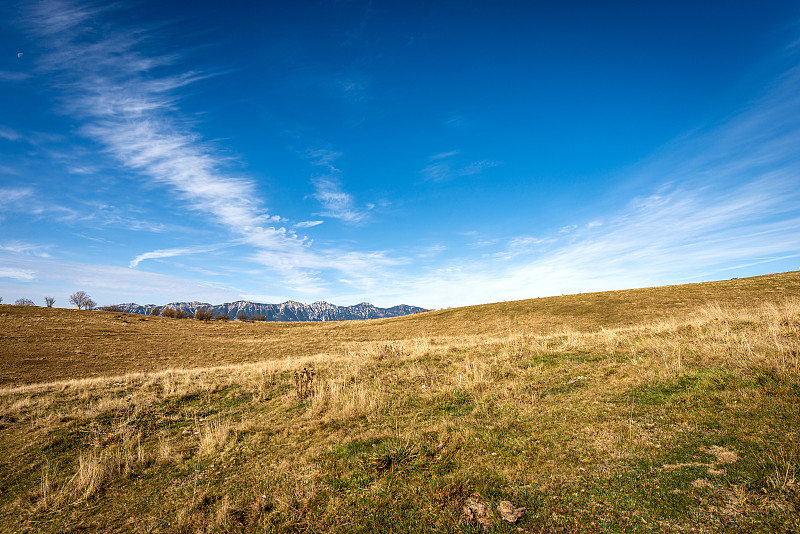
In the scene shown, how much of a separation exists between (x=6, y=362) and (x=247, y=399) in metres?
38.4

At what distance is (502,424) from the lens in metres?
6.83

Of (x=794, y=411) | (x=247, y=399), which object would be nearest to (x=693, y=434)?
(x=794, y=411)

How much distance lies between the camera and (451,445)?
6117mm

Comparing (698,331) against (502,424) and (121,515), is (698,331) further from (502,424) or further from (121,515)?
(121,515)

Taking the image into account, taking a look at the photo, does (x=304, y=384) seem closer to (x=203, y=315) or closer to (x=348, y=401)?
(x=348, y=401)

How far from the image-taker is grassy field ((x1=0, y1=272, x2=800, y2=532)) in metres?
4.15

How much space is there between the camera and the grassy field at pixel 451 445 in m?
4.15

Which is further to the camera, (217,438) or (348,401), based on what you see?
(348,401)

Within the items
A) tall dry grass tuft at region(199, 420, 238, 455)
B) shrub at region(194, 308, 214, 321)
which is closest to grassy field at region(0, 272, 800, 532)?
tall dry grass tuft at region(199, 420, 238, 455)

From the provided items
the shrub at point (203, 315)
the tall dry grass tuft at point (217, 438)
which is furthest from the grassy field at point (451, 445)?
the shrub at point (203, 315)

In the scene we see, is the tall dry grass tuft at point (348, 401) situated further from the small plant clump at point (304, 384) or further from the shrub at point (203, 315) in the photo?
the shrub at point (203, 315)

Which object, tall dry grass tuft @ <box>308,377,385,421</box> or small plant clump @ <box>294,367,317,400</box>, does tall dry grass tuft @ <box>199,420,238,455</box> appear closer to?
tall dry grass tuft @ <box>308,377,385,421</box>

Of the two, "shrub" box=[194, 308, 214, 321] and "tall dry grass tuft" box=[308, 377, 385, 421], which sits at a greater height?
"shrub" box=[194, 308, 214, 321]

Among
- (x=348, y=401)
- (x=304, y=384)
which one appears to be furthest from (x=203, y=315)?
(x=348, y=401)
